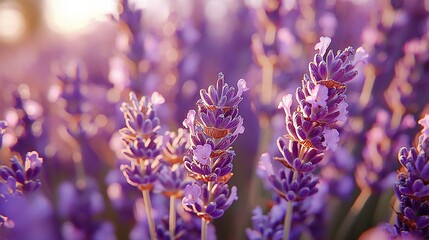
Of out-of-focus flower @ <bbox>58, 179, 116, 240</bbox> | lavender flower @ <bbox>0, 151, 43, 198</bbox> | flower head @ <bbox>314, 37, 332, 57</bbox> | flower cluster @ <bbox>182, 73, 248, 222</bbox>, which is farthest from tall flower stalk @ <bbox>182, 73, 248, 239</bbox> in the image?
out-of-focus flower @ <bbox>58, 179, 116, 240</bbox>

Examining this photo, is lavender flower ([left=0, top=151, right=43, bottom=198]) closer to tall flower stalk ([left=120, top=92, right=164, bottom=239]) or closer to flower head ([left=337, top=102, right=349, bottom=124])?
tall flower stalk ([left=120, top=92, right=164, bottom=239])

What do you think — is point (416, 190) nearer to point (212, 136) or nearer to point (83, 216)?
point (212, 136)

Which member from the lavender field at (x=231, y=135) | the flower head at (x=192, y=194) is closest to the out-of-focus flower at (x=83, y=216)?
the lavender field at (x=231, y=135)

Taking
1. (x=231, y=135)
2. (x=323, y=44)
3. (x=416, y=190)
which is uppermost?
(x=323, y=44)

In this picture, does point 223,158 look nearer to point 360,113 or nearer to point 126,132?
point 126,132

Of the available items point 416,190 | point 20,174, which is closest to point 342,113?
point 416,190

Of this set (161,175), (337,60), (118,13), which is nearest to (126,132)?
(161,175)
